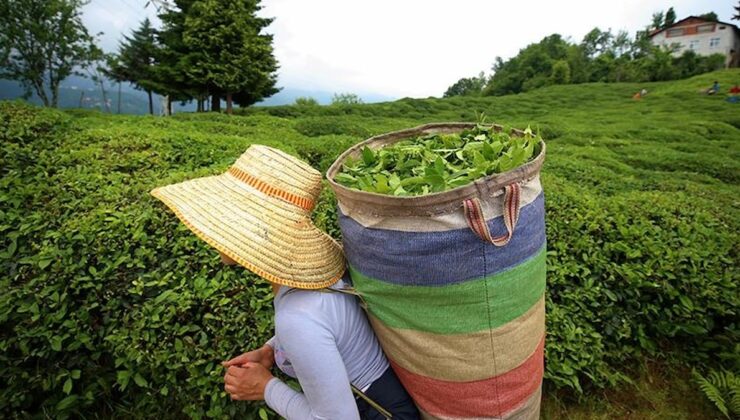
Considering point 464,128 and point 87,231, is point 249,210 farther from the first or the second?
point 87,231

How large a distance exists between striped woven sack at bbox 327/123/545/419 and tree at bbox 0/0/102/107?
29.7 meters

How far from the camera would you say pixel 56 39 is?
81.8 feet

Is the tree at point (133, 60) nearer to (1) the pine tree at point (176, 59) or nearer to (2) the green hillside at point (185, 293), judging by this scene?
(1) the pine tree at point (176, 59)

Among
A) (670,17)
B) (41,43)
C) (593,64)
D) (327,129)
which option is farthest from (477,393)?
(670,17)

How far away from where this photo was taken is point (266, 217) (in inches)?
52.6

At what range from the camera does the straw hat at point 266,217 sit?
1.29 meters

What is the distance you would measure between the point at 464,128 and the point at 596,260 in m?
1.66

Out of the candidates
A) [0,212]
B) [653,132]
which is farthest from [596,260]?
[653,132]

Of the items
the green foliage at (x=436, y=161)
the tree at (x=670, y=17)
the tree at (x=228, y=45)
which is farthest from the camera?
the tree at (x=670, y=17)

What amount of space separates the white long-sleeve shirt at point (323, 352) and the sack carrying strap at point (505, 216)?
1.67 ft

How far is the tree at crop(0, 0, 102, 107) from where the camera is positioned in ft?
75.6

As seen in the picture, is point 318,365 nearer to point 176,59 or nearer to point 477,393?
point 477,393

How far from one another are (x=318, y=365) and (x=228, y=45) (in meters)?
21.1


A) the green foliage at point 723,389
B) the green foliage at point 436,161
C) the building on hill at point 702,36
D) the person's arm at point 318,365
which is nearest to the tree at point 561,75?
the building on hill at point 702,36
